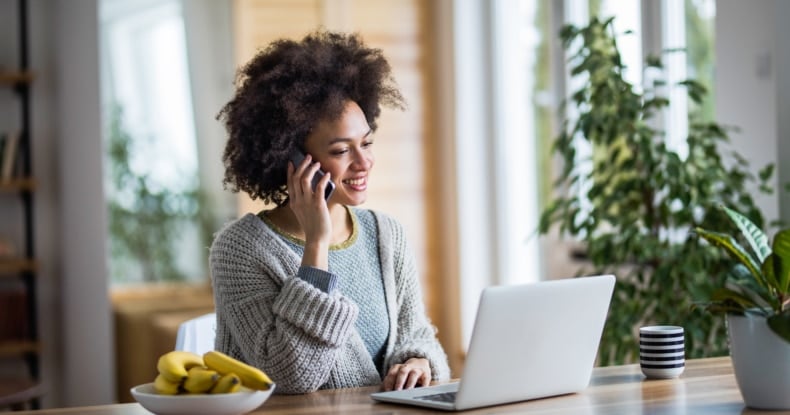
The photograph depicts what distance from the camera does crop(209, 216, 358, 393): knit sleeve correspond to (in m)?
2.15

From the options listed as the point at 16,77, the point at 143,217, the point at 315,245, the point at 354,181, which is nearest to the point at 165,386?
the point at 315,245

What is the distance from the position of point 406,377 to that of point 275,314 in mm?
295

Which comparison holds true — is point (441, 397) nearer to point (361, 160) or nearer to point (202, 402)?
point (202, 402)

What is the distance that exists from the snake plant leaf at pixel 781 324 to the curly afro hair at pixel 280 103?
3.54ft

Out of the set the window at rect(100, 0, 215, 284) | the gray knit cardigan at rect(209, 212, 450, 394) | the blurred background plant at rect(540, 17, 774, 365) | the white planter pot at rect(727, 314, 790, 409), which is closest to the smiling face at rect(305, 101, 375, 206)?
the gray knit cardigan at rect(209, 212, 450, 394)

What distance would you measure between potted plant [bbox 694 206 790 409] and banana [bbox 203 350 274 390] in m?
0.79

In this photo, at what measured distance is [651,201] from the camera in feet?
11.4


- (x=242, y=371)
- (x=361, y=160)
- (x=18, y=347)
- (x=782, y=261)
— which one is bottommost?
(x=18, y=347)

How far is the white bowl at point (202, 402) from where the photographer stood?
5.58 ft

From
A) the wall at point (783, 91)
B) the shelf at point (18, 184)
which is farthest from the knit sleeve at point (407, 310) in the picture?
the shelf at point (18, 184)

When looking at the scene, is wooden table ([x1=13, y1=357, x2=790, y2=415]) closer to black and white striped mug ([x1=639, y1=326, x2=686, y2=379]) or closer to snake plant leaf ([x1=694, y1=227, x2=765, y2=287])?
black and white striped mug ([x1=639, y1=326, x2=686, y2=379])

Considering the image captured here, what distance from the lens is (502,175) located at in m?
5.58

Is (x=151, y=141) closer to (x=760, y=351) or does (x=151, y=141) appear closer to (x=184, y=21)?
(x=184, y=21)

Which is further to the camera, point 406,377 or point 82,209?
point 82,209
